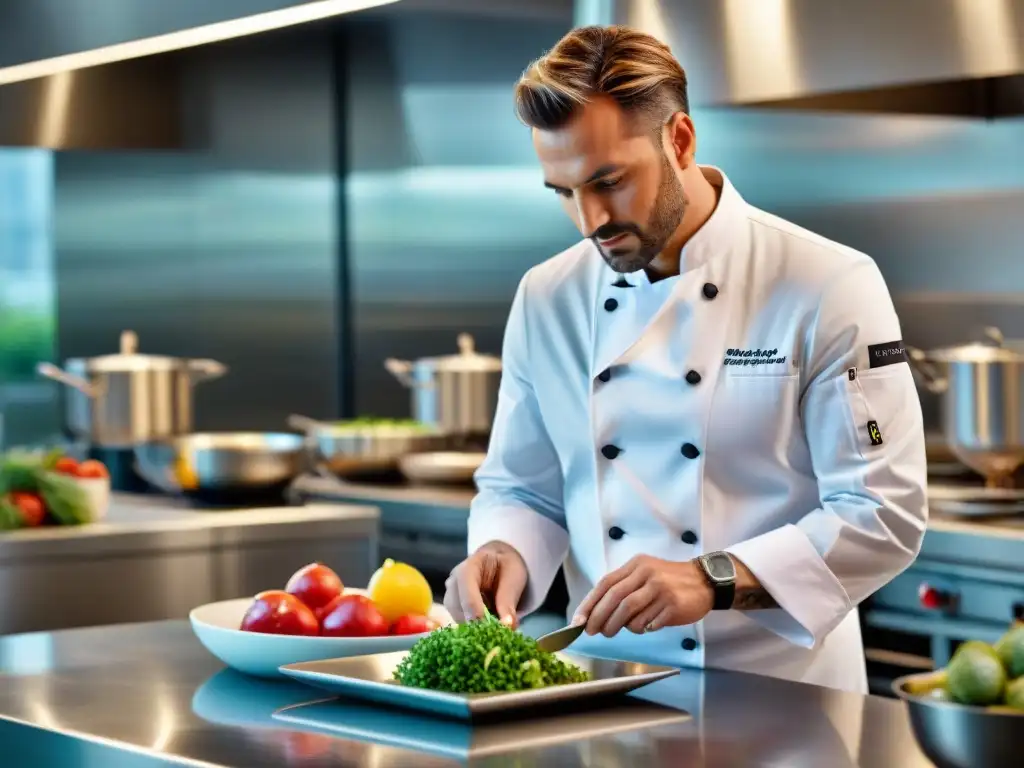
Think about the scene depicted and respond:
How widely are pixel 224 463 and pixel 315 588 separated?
1958mm

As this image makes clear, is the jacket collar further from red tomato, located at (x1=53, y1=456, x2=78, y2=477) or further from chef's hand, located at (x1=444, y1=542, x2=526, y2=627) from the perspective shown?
red tomato, located at (x1=53, y1=456, x2=78, y2=477)

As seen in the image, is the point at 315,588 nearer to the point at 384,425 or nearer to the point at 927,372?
the point at 927,372

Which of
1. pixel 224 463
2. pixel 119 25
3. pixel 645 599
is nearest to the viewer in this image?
pixel 645 599

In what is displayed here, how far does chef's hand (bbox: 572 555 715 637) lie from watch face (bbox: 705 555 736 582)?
0.02 meters

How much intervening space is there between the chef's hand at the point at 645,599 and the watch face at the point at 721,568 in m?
0.02

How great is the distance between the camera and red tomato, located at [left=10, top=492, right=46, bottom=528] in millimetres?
3506

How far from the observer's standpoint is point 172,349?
521 cm

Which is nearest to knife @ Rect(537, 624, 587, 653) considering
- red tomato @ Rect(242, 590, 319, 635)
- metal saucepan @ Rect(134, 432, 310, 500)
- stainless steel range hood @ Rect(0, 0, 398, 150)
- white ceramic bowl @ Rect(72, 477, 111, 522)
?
red tomato @ Rect(242, 590, 319, 635)

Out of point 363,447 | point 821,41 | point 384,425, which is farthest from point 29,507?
point 821,41

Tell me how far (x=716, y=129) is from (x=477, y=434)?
105 cm

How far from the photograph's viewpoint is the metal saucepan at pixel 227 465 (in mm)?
3990

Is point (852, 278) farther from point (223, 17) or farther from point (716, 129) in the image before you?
point (716, 129)

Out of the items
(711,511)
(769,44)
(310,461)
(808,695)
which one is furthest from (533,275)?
(310,461)

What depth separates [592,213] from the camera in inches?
77.6
